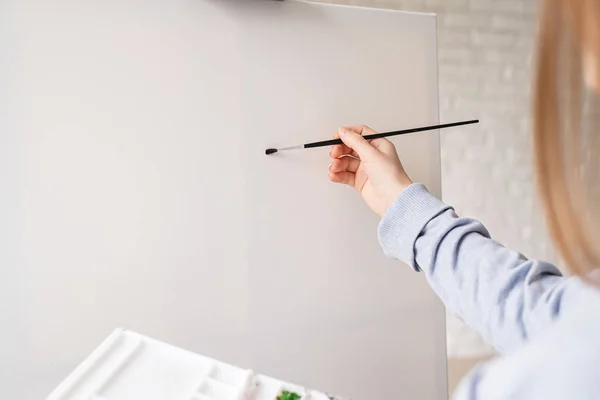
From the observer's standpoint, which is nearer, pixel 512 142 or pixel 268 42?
pixel 268 42

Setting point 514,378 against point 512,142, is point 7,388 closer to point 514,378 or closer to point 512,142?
point 514,378

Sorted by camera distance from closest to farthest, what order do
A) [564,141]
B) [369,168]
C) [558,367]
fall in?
1. [558,367]
2. [564,141]
3. [369,168]

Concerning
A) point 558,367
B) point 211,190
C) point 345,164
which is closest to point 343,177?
point 345,164

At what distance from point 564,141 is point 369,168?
0.82 feet

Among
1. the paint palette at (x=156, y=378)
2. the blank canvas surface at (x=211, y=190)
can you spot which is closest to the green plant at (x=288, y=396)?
the paint palette at (x=156, y=378)

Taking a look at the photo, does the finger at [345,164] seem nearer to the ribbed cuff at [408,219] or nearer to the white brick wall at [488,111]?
the ribbed cuff at [408,219]

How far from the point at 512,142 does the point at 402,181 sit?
2.25 feet

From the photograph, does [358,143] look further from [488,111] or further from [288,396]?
[488,111]

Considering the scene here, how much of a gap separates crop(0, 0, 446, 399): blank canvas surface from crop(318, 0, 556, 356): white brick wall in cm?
44

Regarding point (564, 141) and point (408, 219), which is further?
point (408, 219)

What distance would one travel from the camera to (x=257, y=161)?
630 millimetres

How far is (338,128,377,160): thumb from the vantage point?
622 mm

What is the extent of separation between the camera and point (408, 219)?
590mm

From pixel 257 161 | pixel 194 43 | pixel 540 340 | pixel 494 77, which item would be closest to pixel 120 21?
pixel 194 43
